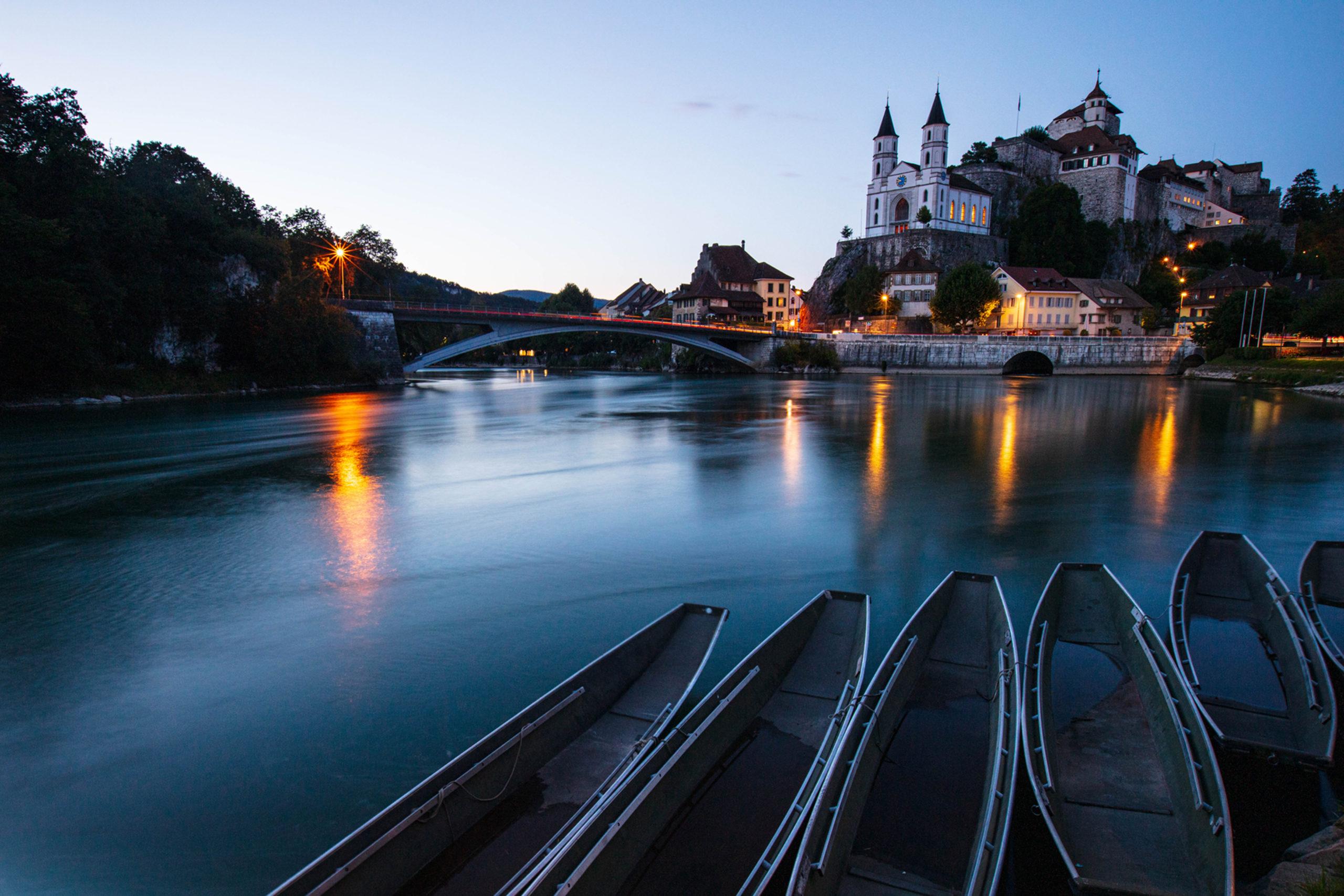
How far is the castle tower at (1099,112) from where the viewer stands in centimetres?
10975

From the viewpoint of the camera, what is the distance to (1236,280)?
7769 cm

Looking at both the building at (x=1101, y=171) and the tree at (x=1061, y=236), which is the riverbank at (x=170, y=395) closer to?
the tree at (x=1061, y=236)

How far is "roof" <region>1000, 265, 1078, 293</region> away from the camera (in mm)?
81312

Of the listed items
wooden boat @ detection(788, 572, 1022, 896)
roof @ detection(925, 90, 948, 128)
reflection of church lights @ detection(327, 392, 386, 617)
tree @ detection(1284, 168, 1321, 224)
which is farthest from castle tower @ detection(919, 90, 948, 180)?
wooden boat @ detection(788, 572, 1022, 896)

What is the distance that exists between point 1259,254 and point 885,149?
5015 centimetres

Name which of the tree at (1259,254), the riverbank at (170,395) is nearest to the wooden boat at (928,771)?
the riverbank at (170,395)

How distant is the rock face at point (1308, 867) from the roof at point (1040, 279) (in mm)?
87078

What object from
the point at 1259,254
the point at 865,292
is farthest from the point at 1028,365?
the point at 1259,254

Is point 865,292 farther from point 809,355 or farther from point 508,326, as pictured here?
point 508,326

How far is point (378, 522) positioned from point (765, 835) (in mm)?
13930

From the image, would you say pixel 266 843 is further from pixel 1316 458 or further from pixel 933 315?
pixel 933 315

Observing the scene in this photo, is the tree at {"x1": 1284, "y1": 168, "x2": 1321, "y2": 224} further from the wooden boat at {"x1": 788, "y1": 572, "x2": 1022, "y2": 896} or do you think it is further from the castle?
the wooden boat at {"x1": 788, "y1": 572, "x2": 1022, "y2": 896}

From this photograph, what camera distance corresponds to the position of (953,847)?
187 inches

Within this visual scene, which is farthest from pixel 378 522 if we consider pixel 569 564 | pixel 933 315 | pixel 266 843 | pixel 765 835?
pixel 933 315
